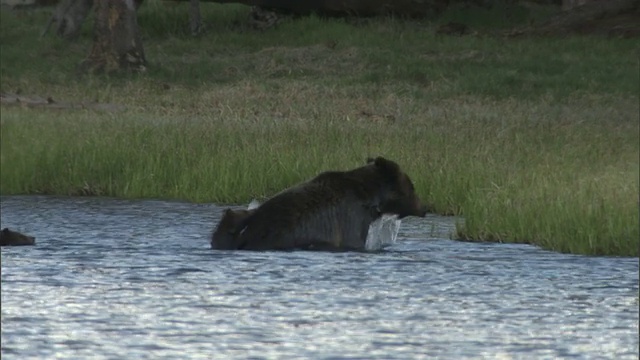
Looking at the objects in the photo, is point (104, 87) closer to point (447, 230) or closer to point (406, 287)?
point (447, 230)

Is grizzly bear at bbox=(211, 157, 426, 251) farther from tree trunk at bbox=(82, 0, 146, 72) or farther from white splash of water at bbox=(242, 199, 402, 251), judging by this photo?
tree trunk at bbox=(82, 0, 146, 72)

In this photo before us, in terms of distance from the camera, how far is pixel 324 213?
513 inches

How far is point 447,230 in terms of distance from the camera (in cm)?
1565

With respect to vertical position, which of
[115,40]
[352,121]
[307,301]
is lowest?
[307,301]

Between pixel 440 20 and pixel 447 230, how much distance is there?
70.1 feet

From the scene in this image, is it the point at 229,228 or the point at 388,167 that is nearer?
the point at 229,228

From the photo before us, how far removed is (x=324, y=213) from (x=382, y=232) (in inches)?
61.6

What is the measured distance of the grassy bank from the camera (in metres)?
15.7

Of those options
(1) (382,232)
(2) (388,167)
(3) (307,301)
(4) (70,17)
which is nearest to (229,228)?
(2) (388,167)

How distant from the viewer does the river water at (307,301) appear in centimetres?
955

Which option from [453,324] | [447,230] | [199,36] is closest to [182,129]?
[447,230]

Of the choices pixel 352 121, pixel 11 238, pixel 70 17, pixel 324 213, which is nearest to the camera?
pixel 324 213

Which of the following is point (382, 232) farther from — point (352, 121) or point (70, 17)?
point (70, 17)

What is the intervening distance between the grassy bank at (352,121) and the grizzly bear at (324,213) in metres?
1.37
